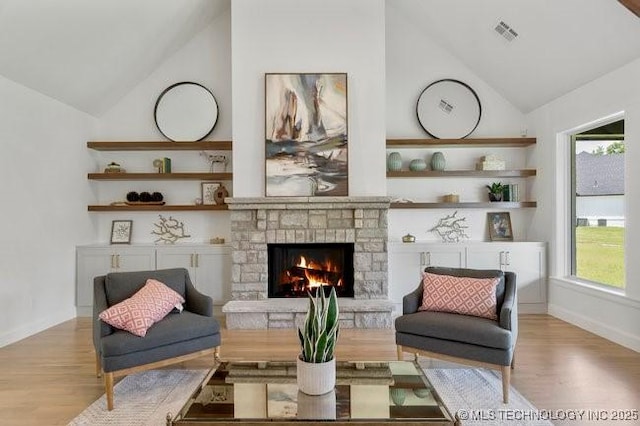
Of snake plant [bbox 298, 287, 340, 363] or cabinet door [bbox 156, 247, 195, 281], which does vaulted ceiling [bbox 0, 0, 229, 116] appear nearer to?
cabinet door [bbox 156, 247, 195, 281]

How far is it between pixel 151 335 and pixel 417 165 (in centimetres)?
398

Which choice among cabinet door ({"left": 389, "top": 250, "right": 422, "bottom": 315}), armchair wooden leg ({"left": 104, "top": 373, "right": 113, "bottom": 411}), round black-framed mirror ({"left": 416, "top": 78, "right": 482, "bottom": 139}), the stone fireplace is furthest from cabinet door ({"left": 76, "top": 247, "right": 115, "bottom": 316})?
round black-framed mirror ({"left": 416, "top": 78, "right": 482, "bottom": 139})

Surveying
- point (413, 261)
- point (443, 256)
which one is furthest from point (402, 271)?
point (443, 256)

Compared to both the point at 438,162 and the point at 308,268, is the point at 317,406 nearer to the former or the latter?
the point at 308,268

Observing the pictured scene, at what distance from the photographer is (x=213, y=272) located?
17.5ft

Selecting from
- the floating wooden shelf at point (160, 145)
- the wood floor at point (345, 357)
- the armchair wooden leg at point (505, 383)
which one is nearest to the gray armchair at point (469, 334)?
the armchair wooden leg at point (505, 383)

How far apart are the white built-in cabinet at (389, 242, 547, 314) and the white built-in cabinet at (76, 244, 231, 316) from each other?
7.47 ft

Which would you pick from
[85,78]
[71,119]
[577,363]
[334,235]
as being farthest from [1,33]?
[577,363]

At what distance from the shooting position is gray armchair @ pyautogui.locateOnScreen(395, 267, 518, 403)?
2883 millimetres

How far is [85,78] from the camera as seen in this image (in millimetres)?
4891

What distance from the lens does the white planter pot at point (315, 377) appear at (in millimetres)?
2180

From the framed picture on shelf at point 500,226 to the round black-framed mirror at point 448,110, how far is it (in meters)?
1.23

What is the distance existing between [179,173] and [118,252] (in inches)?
50.9

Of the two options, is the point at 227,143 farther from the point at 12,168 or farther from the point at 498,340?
the point at 498,340
